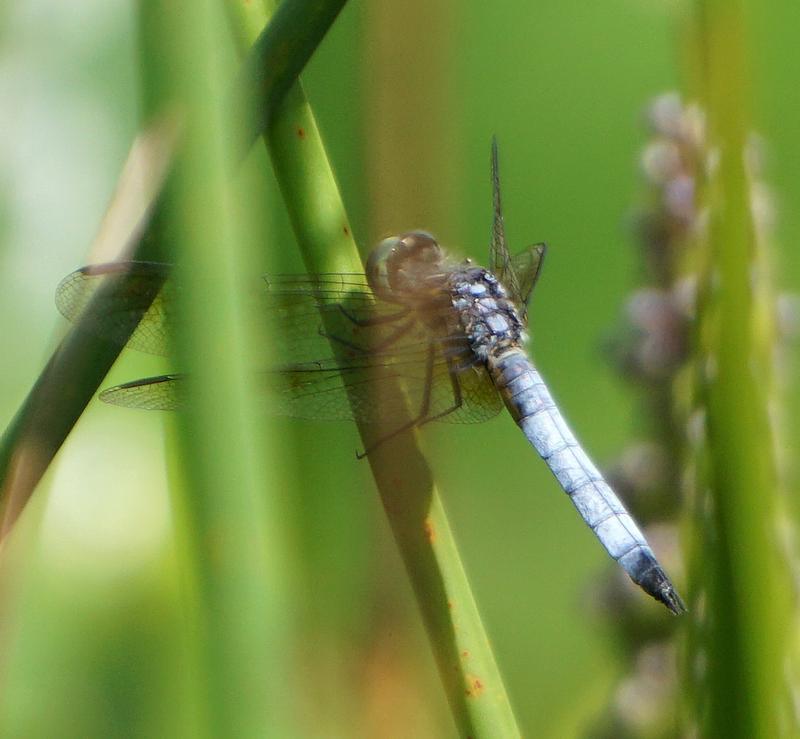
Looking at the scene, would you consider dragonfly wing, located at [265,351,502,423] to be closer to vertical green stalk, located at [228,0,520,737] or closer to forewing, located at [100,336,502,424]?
forewing, located at [100,336,502,424]

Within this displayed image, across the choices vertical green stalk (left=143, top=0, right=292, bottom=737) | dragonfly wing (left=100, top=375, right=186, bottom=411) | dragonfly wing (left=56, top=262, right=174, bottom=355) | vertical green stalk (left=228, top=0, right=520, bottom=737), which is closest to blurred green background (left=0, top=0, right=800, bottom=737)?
dragonfly wing (left=100, top=375, right=186, bottom=411)

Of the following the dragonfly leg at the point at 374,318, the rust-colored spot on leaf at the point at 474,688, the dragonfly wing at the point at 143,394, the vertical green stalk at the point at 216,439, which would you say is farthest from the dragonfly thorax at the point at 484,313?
the vertical green stalk at the point at 216,439

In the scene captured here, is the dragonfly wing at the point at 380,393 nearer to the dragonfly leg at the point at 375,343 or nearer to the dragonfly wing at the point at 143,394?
the dragonfly leg at the point at 375,343

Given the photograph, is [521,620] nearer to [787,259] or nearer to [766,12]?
[787,259]

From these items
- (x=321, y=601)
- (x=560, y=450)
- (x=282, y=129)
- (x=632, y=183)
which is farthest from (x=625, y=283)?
(x=282, y=129)

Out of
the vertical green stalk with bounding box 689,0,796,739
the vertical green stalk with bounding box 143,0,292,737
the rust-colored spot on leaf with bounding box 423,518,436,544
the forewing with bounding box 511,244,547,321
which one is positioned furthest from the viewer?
the forewing with bounding box 511,244,547,321

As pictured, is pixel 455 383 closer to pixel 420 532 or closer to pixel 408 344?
pixel 408 344
